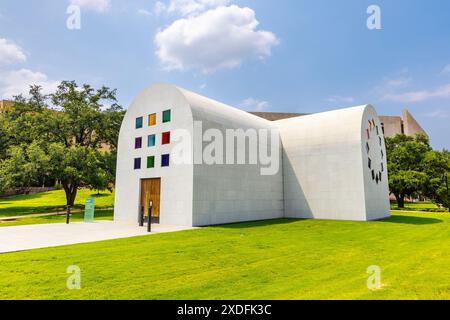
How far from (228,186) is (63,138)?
23.0 m

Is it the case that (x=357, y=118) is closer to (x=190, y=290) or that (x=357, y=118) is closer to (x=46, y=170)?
(x=190, y=290)

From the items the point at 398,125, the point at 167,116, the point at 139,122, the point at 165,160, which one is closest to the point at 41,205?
the point at 139,122

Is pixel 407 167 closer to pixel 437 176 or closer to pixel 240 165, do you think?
pixel 437 176

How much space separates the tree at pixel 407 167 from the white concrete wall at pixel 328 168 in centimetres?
1816

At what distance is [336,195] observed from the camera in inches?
799

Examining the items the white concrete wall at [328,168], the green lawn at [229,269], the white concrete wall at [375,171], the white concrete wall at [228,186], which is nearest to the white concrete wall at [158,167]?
the white concrete wall at [228,186]

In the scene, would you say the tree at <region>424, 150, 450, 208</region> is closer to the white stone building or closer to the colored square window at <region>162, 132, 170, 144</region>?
the white stone building

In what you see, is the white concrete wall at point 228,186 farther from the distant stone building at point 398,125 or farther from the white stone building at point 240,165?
the distant stone building at point 398,125

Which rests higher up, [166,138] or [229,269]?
[166,138]

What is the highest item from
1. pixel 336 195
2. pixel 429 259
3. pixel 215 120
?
pixel 215 120

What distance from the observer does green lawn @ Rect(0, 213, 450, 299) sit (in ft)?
17.1

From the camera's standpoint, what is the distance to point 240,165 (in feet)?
62.4

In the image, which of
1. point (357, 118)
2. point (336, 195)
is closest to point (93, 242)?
point (336, 195)
